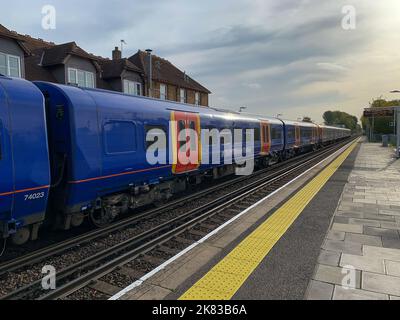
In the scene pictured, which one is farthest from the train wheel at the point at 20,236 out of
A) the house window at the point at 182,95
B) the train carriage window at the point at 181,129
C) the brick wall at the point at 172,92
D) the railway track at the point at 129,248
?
the house window at the point at 182,95

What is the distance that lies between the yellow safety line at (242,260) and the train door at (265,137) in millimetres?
9437

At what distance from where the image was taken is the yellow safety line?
194 inches

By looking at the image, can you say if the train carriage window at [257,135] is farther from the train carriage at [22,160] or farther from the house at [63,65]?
the house at [63,65]

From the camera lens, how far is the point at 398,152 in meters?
28.1

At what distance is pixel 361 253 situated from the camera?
6.28 metres

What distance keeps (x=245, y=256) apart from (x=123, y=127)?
13.7 ft

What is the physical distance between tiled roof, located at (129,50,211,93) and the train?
26949 mm

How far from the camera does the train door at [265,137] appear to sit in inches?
757

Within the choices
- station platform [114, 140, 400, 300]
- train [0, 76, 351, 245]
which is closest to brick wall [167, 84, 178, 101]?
train [0, 76, 351, 245]

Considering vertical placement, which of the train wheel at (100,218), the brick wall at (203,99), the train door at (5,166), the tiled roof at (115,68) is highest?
the tiled roof at (115,68)

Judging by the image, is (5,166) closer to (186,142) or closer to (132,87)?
(186,142)

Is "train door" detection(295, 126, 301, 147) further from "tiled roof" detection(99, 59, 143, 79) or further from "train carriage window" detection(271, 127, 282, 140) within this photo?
"tiled roof" detection(99, 59, 143, 79)

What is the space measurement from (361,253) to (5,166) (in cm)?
632
